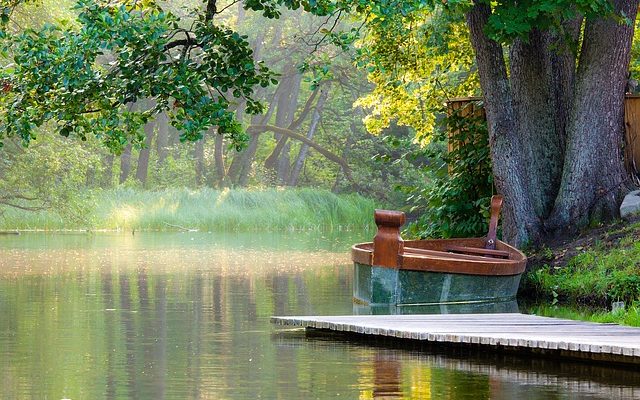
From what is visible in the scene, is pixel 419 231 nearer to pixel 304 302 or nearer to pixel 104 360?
pixel 304 302

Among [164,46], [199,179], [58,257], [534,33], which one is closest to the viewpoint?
[164,46]

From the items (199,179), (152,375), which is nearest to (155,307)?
(152,375)

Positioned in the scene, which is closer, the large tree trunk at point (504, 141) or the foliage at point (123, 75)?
the foliage at point (123, 75)

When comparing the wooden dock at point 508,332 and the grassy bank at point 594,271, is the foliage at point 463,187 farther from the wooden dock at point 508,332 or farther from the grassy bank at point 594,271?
the wooden dock at point 508,332

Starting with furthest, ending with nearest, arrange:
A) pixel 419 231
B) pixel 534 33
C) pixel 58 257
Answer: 1. pixel 58 257
2. pixel 419 231
3. pixel 534 33

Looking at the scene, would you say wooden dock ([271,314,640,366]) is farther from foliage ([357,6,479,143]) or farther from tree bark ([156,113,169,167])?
tree bark ([156,113,169,167])

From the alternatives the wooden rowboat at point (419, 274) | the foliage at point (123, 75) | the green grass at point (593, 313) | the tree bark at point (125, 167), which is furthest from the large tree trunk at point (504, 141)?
the tree bark at point (125, 167)

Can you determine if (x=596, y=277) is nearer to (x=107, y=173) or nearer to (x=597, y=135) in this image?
(x=597, y=135)

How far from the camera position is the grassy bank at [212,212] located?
39.7m

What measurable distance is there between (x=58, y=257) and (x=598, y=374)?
17.6 meters

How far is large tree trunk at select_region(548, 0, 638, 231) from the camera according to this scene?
20.2 m

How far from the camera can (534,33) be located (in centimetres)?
2100

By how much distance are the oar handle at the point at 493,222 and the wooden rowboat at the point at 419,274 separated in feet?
3.59

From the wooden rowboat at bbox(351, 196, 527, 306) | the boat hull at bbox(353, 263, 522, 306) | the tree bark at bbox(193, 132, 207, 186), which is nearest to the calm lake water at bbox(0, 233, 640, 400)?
the boat hull at bbox(353, 263, 522, 306)
